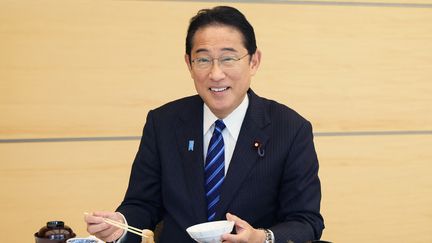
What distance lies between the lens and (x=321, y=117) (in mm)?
3344

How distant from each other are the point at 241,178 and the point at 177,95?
1.07 meters

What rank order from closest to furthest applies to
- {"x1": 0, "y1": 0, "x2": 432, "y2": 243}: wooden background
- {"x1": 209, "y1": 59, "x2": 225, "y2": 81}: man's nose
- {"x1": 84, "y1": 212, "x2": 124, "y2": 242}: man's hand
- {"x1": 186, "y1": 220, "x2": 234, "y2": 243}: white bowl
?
{"x1": 186, "y1": 220, "x2": 234, "y2": 243}: white bowl < {"x1": 84, "y1": 212, "x2": 124, "y2": 242}: man's hand < {"x1": 209, "y1": 59, "x2": 225, "y2": 81}: man's nose < {"x1": 0, "y1": 0, "x2": 432, "y2": 243}: wooden background

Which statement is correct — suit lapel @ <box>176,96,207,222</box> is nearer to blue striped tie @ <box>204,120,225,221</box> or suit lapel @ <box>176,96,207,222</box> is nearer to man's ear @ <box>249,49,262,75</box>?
blue striped tie @ <box>204,120,225,221</box>

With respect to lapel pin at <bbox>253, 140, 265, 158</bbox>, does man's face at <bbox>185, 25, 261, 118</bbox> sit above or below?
above

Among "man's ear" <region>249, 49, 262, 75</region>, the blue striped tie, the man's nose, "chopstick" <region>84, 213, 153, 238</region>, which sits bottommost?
"chopstick" <region>84, 213, 153, 238</region>

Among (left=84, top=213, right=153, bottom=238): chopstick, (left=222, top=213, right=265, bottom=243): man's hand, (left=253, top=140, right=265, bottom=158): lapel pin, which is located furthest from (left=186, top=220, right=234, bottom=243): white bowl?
(left=253, top=140, right=265, bottom=158): lapel pin

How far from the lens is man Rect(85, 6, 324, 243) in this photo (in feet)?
7.07

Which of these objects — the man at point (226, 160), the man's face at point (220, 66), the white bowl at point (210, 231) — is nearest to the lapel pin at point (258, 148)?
the man at point (226, 160)

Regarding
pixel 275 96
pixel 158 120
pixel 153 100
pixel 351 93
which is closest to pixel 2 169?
pixel 153 100

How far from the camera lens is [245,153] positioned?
2201 mm

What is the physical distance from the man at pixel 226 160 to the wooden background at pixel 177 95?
86cm

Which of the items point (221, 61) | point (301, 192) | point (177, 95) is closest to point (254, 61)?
point (221, 61)

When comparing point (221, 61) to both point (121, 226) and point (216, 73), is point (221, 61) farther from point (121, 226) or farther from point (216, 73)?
point (121, 226)

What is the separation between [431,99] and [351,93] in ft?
1.32
